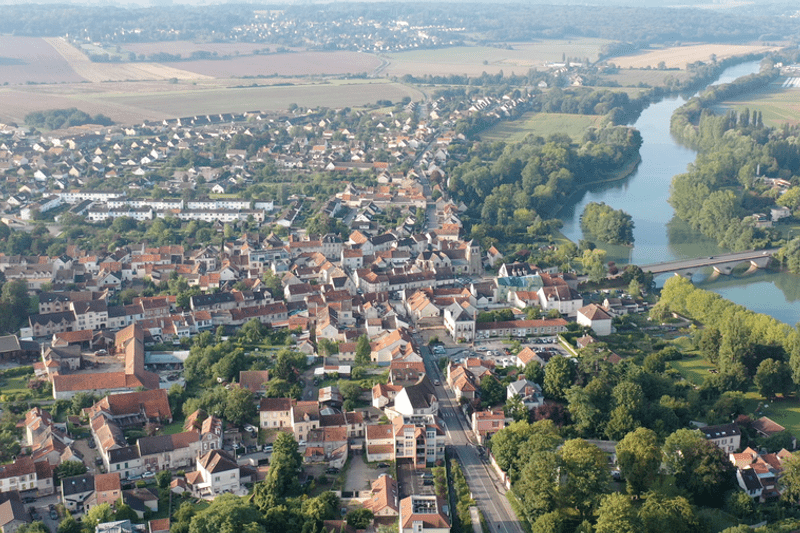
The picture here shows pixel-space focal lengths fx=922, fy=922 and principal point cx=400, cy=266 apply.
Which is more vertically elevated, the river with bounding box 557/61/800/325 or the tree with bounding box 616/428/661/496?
the tree with bounding box 616/428/661/496

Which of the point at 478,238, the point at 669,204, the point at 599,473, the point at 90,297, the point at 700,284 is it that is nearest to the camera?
the point at 599,473

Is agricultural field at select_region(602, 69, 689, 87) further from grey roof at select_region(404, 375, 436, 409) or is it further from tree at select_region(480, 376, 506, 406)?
grey roof at select_region(404, 375, 436, 409)

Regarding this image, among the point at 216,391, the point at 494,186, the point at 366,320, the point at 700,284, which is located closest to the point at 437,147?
the point at 494,186

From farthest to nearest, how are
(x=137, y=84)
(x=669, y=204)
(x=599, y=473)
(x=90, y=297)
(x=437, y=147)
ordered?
→ (x=137, y=84) → (x=437, y=147) → (x=669, y=204) → (x=90, y=297) → (x=599, y=473)

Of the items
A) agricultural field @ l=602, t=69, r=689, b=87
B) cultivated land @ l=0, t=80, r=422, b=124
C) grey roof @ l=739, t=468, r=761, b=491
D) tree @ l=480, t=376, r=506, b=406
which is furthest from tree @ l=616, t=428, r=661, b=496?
agricultural field @ l=602, t=69, r=689, b=87

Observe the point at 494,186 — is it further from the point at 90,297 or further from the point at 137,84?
the point at 137,84

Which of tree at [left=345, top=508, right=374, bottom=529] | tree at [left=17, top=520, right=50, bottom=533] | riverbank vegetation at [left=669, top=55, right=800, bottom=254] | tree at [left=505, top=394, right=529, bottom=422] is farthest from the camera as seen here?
riverbank vegetation at [left=669, top=55, right=800, bottom=254]

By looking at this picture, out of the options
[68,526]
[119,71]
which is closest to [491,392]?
[68,526]

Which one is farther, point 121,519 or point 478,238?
point 478,238
